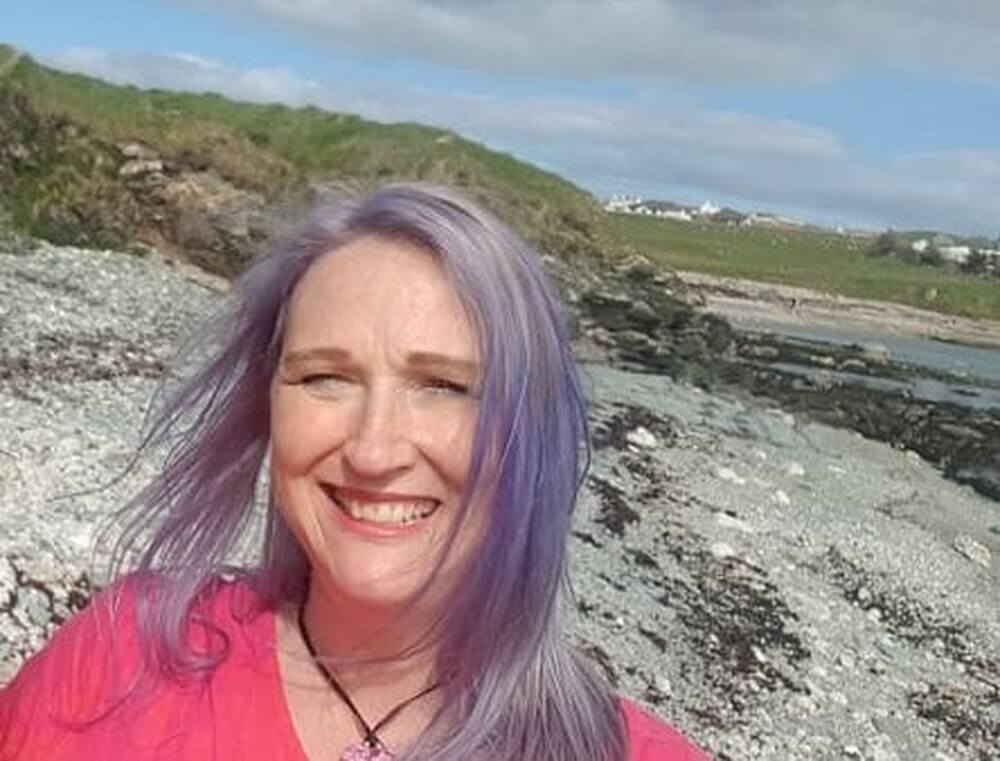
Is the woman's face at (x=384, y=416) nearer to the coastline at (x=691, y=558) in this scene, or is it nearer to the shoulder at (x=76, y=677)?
the shoulder at (x=76, y=677)

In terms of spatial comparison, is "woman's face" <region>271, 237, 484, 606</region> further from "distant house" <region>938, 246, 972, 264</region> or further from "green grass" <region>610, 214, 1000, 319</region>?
"distant house" <region>938, 246, 972, 264</region>

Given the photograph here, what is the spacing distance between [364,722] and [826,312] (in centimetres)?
7721

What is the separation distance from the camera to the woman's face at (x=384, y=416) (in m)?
2.17

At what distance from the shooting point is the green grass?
302 feet

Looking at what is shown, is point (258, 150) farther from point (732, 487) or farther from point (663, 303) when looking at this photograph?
point (732, 487)

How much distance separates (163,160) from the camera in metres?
27.7

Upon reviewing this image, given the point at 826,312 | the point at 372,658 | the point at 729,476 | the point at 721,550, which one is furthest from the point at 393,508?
the point at 826,312

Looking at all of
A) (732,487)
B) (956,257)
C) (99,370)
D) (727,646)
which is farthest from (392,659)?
(956,257)

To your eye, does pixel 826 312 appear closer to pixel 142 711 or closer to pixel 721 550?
pixel 721 550

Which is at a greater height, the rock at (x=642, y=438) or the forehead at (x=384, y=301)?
the forehead at (x=384, y=301)

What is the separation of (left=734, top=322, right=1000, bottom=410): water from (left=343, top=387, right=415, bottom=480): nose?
1525 inches

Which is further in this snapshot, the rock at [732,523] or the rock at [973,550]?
the rock at [973,550]

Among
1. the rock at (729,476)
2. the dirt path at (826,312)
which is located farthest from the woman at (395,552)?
the dirt path at (826,312)

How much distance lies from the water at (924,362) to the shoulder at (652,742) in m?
38.6
